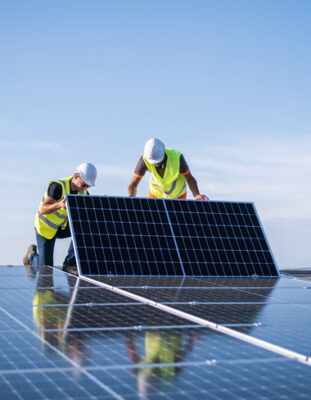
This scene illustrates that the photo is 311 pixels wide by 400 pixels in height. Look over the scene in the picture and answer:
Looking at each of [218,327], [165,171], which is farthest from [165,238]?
[218,327]

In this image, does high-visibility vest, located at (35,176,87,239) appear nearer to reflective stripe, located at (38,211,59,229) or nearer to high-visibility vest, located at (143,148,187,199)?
reflective stripe, located at (38,211,59,229)

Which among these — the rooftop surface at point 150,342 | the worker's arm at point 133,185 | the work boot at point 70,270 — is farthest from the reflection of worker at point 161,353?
the worker's arm at point 133,185

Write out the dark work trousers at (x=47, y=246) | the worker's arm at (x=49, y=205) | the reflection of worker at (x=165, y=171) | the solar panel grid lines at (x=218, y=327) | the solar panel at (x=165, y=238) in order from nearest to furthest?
1. the solar panel grid lines at (x=218, y=327)
2. the solar panel at (x=165, y=238)
3. the worker's arm at (x=49, y=205)
4. the reflection of worker at (x=165, y=171)
5. the dark work trousers at (x=47, y=246)

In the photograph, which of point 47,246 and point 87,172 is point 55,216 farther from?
point 87,172

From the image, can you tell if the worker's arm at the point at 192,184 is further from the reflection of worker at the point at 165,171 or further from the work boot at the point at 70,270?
the work boot at the point at 70,270

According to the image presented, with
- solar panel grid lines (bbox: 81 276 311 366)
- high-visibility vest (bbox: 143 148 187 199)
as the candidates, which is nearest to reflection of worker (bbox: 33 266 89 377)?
solar panel grid lines (bbox: 81 276 311 366)

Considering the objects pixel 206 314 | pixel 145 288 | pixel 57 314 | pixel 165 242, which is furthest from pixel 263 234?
pixel 57 314

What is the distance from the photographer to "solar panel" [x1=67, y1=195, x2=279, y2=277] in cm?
1154

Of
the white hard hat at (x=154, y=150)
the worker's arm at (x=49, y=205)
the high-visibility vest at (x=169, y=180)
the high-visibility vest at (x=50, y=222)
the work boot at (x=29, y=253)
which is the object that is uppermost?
the white hard hat at (x=154, y=150)

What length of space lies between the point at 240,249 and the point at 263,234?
2.50ft

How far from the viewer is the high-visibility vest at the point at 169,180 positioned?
14.4 m

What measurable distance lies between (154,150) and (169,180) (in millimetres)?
815

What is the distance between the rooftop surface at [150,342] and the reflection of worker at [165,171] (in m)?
4.53

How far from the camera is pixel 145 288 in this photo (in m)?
9.73
